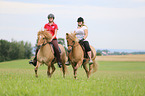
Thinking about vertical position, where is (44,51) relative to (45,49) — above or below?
below

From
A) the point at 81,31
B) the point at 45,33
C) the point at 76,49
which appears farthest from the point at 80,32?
the point at 45,33

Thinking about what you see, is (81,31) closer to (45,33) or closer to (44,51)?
(45,33)

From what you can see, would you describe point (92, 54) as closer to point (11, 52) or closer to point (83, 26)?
point (83, 26)

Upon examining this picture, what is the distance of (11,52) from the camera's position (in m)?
73.2

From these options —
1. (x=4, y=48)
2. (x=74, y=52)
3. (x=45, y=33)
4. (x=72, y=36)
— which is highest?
(x=4, y=48)

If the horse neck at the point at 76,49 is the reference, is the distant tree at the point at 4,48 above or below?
above

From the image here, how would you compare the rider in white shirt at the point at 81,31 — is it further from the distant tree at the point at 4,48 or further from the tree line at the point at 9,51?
the distant tree at the point at 4,48

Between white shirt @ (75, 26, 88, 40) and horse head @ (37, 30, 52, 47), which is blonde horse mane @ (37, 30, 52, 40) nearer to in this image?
horse head @ (37, 30, 52, 47)

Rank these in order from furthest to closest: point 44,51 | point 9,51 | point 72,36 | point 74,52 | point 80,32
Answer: point 9,51 < point 80,32 < point 44,51 < point 74,52 < point 72,36

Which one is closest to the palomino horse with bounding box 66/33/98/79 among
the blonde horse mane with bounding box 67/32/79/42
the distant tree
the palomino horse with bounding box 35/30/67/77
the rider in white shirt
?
the blonde horse mane with bounding box 67/32/79/42

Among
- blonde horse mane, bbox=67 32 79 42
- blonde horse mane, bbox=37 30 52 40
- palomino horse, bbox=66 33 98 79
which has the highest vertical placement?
blonde horse mane, bbox=37 30 52 40

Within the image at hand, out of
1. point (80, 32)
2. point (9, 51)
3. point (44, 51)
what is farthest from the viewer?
point (9, 51)

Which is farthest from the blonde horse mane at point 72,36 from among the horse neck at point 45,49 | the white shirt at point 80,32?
the horse neck at point 45,49

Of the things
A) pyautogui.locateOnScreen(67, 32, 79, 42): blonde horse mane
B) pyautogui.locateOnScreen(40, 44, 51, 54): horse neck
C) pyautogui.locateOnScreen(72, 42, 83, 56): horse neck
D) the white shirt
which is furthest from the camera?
the white shirt
